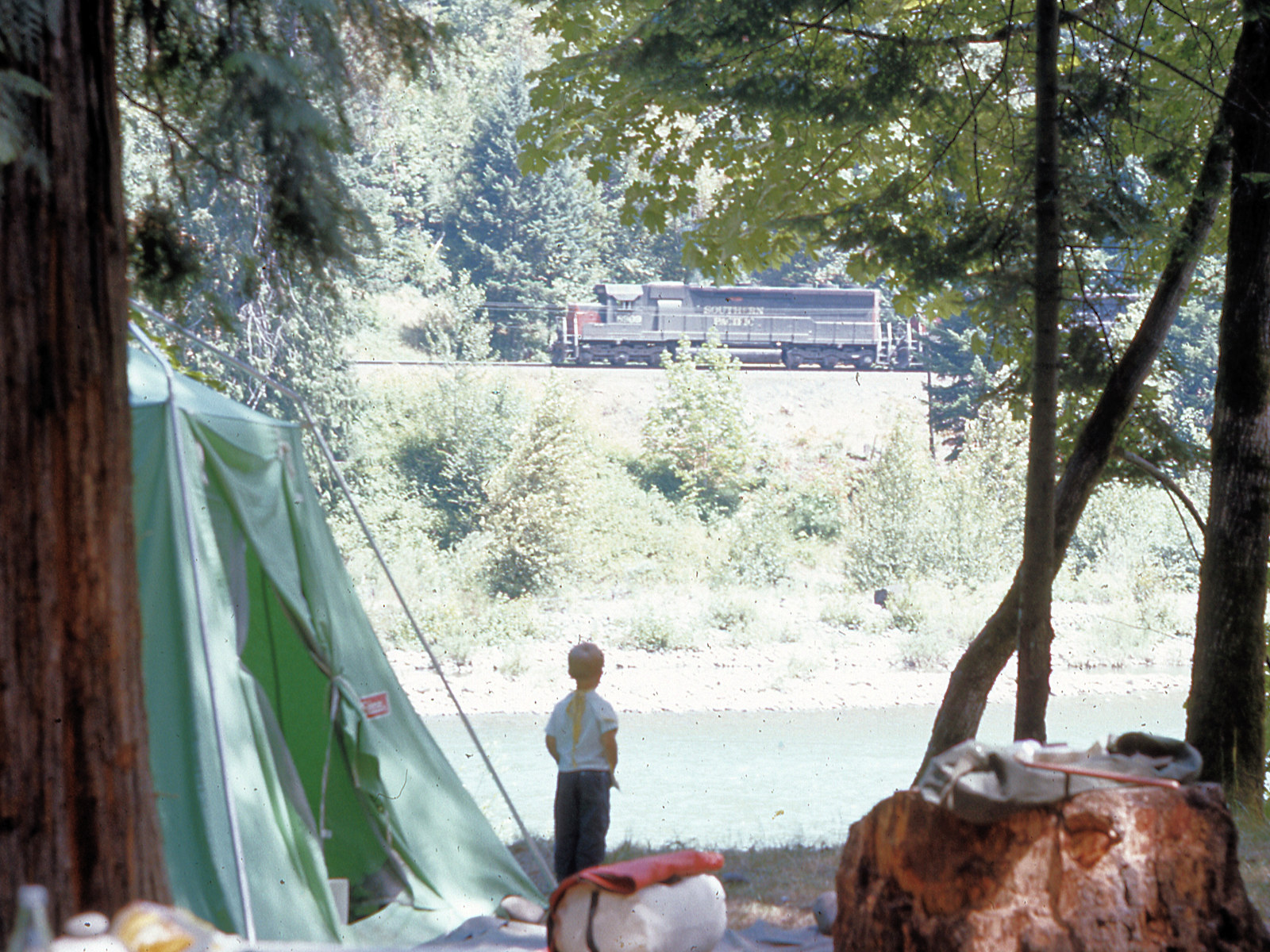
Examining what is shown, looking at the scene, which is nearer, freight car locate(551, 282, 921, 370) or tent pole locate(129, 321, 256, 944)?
tent pole locate(129, 321, 256, 944)

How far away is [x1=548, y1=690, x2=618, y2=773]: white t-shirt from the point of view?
15.4ft

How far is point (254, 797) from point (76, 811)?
6.53 ft

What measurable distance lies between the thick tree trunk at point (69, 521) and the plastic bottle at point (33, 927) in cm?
→ 32

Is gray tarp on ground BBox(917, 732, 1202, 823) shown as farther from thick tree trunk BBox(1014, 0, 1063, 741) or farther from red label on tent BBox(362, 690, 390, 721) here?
red label on tent BBox(362, 690, 390, 721)

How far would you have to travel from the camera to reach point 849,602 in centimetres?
2389

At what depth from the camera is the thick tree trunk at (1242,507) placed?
6441 mm

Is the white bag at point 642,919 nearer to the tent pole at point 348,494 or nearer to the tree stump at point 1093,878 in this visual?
the tree stump at point 1093,878

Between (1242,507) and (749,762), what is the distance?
9084 millimetres

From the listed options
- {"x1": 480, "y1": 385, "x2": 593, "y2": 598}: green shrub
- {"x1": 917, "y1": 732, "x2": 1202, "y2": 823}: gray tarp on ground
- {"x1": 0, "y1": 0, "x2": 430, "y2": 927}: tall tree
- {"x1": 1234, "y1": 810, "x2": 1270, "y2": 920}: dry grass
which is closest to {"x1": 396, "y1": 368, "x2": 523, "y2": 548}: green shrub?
{"x1": 480, "y1": 385, "x2": 593, "y2": 598}: green shrub

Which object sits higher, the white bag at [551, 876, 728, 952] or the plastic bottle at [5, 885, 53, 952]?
the plastic bottle at [5, 885, 53, 952]

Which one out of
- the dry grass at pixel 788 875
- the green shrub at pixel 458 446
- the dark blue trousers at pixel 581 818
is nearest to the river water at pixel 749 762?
A: the dry grass at pixel 788 875

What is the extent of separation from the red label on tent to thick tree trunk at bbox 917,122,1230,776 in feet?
10.9

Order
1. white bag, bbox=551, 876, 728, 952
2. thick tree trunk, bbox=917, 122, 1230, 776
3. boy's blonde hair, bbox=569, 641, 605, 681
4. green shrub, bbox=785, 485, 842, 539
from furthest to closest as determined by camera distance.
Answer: green shrub, bbox=785, 485, 842, 539 < thick tree trunk, bbox=917, 122, 1230, 776 < boy's blonde hair, bbox=569, 641, 605, 681 < white bag, bbox=551, 876, 728, 952

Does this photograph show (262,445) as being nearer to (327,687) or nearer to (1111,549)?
(327,687)
